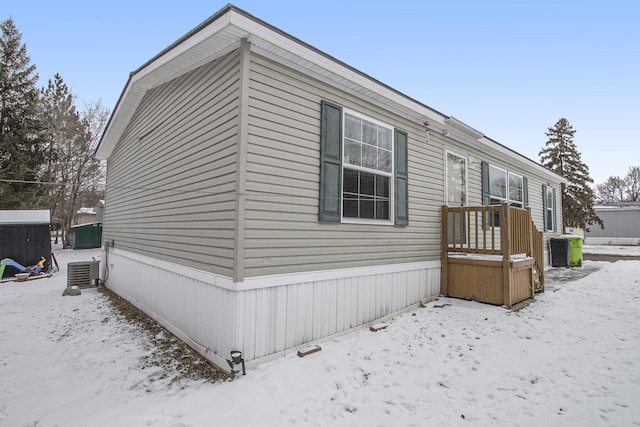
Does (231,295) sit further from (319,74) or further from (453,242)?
(453,242)

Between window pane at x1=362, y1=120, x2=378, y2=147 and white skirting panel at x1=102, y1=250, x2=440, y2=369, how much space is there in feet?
6.57

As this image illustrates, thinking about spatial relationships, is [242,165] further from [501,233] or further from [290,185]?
[501,233]

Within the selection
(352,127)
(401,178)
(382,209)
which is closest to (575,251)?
(401,178)

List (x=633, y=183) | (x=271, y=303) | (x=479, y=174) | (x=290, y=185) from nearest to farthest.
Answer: (x=271, y=303) < (x=290, y=185) < (x=479, y=174) < (x=633, y=183)

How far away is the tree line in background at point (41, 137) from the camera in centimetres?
1698

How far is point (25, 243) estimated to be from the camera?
1075 centimetres

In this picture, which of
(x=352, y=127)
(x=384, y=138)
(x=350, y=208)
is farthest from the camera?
(x=384, y=138)

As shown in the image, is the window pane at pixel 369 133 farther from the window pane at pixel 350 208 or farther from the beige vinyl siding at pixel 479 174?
the beige vinyl siding at pixel 479 174

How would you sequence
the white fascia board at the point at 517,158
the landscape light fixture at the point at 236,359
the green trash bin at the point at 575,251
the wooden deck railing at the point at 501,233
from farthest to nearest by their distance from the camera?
the green trash bin at the point at 575,251, the white fascia board at the point at 517,158, the wooden deck railing at the point at 501,233, the landscape light fixture at the point at 236,359

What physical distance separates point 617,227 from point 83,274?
35115mm

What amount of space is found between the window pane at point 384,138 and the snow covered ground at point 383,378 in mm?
2836

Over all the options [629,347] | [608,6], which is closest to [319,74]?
[629,347]

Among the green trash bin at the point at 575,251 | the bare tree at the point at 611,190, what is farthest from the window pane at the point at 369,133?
the bare tree at the point at 611,190

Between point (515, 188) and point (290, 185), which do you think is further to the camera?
point (515, 188)
